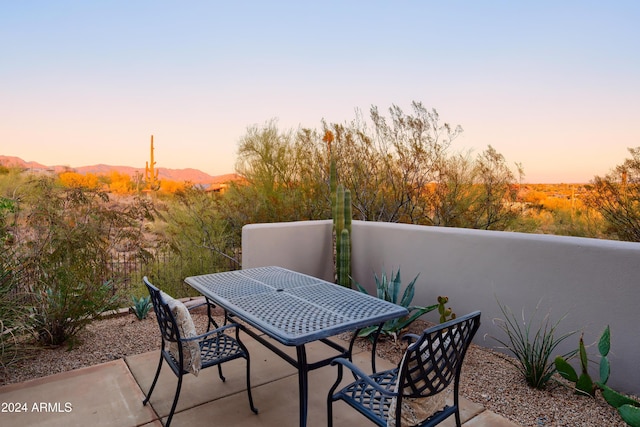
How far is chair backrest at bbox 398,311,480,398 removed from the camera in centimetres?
158

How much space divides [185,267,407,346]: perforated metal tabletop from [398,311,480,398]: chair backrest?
49 centimetres

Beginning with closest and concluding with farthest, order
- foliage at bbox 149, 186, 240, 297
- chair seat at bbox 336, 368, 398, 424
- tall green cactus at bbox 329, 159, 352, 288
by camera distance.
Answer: chair seat at bbox 336, 368, 398, 424 → tall green cactus at bbox 329, 159, 352, 288 → foliage at bbox 149, 186, 240, 297

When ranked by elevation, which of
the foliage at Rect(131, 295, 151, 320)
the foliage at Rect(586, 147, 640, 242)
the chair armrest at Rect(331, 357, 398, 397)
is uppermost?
the foliage at Rect(586, 147, 640, 242)

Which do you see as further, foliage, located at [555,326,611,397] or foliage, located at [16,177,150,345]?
foliage, located at [16,177,150,345]

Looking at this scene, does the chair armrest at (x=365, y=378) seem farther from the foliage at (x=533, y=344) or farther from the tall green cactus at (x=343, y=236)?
the tall green cactus at (x=343, y=236)

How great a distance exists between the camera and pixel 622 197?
24.6 ft

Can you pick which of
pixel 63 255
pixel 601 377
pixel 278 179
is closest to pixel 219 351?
pixel 63 255

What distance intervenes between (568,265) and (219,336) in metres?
2.80

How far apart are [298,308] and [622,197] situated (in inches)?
315

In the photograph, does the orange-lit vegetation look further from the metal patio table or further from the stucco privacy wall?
the metal patio table

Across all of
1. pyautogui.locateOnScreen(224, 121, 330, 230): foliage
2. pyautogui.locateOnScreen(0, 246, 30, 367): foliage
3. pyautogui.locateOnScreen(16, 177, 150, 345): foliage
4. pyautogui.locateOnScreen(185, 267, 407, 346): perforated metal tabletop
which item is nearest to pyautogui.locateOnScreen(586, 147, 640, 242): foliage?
pyautogui.locateOnScreen(224, 121, 330, 230): foliage

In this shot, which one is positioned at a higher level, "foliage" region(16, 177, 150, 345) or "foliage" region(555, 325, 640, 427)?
"foliage" region(16, 177, 150, 345)

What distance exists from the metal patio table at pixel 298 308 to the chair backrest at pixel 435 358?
472 millimetres

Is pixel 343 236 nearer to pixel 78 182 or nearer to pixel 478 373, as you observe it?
pixel 478 373
